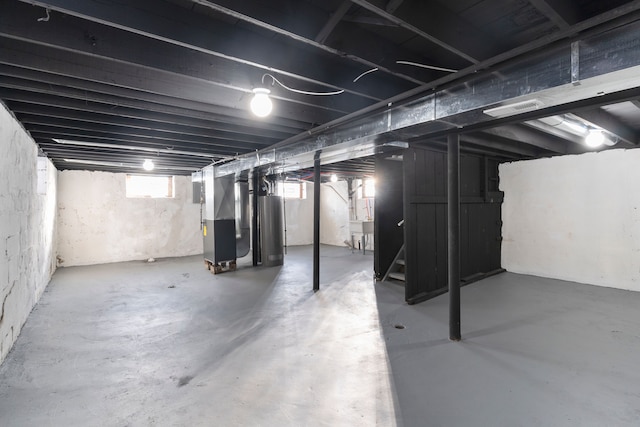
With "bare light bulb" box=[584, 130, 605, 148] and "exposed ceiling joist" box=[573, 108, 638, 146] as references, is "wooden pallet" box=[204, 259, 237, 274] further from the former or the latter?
"bare light bulb" box=[584, 130, 605, 148]

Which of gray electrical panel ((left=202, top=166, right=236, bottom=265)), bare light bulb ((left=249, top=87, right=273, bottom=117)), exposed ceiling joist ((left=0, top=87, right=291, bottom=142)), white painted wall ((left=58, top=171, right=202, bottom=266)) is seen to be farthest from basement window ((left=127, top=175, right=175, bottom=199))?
bare light bulb ((left=249, top=87, right=273, bottom=117))

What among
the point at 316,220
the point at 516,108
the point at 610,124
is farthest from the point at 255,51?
the point at 610,124

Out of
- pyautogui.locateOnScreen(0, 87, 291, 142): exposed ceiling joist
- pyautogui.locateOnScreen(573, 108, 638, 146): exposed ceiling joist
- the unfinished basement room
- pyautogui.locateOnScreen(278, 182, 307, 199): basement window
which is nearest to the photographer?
the unfinished basement room

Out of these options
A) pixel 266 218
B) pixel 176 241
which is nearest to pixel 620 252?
pixel 266 218

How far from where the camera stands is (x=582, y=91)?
1.72m

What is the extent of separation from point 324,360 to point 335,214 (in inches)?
277

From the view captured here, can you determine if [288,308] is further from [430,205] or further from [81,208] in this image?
[81,208]

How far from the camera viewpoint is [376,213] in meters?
5.12

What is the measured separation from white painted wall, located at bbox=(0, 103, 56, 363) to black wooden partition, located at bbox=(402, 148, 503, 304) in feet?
12.8

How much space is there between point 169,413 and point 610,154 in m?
6.13

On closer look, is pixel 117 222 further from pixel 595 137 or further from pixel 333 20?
pixel 595 137

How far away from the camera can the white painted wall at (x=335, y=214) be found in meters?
9.09

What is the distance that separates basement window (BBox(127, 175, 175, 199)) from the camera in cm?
730

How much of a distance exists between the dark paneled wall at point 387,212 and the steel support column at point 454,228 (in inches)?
86.1
